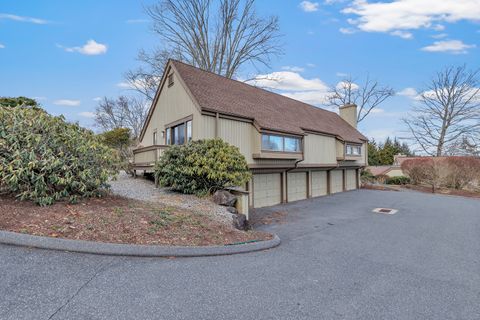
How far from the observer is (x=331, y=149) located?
15.5m

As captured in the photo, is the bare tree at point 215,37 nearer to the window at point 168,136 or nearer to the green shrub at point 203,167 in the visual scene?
the window at point 168,136

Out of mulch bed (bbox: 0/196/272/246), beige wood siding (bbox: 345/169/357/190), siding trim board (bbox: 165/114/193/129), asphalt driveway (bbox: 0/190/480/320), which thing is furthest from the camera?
beige wood siding (bbox: 345/169/357/190)

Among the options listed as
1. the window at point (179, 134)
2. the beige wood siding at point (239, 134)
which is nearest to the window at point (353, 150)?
the beige wood siding at point (239, 134)

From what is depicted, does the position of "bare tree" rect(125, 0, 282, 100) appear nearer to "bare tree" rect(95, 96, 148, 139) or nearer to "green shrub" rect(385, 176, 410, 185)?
"bare tree" rect(95, 96, 148, 139)

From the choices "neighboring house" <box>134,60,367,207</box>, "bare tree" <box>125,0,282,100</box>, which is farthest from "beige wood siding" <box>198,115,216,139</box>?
"bare tree" <box>125,0,282,100</box>

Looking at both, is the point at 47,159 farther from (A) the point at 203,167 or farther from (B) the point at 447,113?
(B) the point at 447,113

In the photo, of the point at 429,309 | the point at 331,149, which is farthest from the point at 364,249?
the point at 331,149

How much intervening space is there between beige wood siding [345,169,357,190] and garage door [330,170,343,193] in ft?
2.61

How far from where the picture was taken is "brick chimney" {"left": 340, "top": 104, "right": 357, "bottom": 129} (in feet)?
66.3

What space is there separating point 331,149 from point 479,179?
463 inches

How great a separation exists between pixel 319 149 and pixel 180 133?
26.0 feet

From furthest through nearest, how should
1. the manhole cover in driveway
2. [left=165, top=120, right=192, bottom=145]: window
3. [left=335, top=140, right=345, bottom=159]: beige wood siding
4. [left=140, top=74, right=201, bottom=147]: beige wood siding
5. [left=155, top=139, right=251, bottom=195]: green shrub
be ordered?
[left=335, top=140, right=345, bottom=159]: beige wood siding, the manhole cover in driveway, [left=165, top=120, right=192, bottom=145]: window, [left=140, top=74, right=201, bottom=147]: beige wood siding, [left=155, top=139, right=251, bottom=195]: green shrub

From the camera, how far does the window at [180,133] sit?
1026cm

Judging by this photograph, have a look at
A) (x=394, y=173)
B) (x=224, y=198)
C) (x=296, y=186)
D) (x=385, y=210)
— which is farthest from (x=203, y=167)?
(x=394, y=173)
